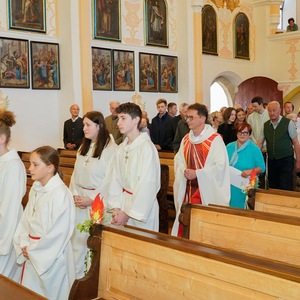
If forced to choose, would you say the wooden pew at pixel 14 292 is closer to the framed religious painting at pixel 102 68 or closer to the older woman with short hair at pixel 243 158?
the older woman with short hair at pixel 243 158

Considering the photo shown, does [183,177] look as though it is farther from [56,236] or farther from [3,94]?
[3,94]

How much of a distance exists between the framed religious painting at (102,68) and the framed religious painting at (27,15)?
159cm

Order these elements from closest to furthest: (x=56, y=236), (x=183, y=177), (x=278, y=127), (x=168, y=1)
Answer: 1. (x=56, y=236)
2. (x=183, y=177)
3. (x=278, y=127)
4. (x=168, y=1)

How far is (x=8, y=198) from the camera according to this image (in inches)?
165

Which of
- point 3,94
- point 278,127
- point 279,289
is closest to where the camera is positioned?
point 279,289

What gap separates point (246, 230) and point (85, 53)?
857 cm

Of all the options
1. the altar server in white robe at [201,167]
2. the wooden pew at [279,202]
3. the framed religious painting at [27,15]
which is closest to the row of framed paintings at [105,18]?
the framed religious painting at [27,15]

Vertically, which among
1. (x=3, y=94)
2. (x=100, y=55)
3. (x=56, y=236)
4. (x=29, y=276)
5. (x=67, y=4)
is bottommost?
(x=29, y=276)

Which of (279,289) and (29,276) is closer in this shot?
(279,289)

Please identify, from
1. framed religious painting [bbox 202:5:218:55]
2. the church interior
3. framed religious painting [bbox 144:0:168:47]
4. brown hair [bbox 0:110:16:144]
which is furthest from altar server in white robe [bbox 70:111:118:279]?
framed religious painting [bbox 202:5:218:55]

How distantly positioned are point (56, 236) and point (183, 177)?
2294mm

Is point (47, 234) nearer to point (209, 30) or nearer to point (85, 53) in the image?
point (85, 53)

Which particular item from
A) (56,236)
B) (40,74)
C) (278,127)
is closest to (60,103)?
(40,74)

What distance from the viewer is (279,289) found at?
2.36 meters
